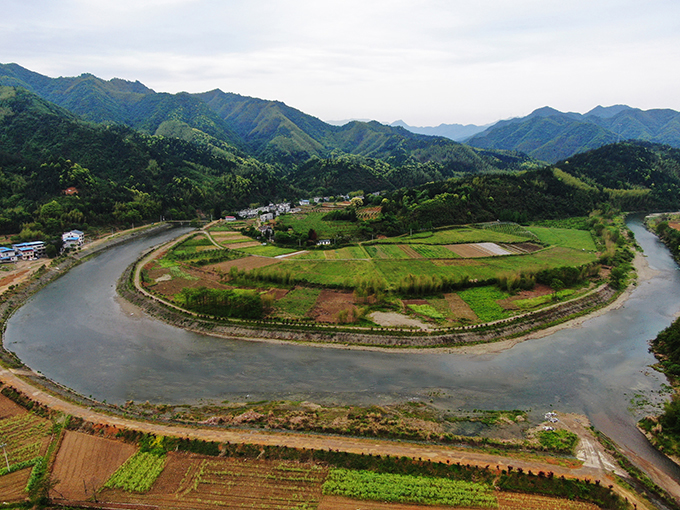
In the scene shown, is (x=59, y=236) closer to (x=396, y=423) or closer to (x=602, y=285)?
(x=396, y=423)

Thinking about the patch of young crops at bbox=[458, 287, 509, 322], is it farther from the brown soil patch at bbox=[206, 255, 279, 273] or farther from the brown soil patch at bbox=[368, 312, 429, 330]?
the brown soil patch at bbox=[206, 255, 279, 273]

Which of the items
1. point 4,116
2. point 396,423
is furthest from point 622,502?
point 4,116

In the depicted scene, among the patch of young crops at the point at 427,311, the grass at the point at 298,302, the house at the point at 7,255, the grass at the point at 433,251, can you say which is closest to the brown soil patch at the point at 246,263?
the grass at the point at 298,302

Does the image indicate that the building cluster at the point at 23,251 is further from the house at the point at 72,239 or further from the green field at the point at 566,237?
the green field at the point at 566,237

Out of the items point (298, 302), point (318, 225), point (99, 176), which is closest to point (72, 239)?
point (99, 176)

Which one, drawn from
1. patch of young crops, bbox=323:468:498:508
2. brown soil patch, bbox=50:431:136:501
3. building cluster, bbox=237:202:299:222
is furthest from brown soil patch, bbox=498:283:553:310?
building cluster, bbox=237:202:299:222

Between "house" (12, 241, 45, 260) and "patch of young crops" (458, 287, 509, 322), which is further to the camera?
"house" (12, 241, 45, 260)

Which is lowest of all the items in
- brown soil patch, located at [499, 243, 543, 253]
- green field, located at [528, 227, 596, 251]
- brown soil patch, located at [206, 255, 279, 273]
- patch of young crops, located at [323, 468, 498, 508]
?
patch of young crops, located at [323, 468, 498, 508]
